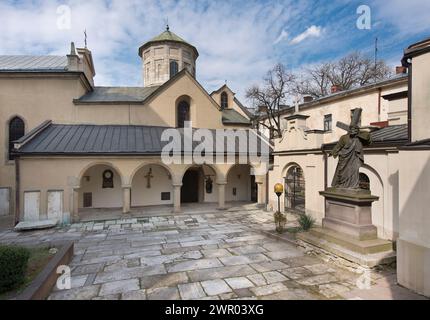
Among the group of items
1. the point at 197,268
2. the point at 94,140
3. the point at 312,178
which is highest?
the point at 94,140

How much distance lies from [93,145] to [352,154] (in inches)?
511

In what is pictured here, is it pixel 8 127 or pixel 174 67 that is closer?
pixel 8 127

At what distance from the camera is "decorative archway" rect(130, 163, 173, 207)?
1634cm

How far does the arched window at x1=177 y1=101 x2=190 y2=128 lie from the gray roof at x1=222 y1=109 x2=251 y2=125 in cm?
314

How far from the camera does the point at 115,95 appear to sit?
19.0 metres

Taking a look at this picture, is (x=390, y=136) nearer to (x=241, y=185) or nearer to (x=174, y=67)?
(x=241, y=185)

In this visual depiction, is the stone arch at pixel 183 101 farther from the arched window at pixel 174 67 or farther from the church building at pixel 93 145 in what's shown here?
the arched window at pixel 174 67

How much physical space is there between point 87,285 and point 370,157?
10331 millimetres

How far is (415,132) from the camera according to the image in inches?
229

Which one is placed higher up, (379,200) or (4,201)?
(379,200)

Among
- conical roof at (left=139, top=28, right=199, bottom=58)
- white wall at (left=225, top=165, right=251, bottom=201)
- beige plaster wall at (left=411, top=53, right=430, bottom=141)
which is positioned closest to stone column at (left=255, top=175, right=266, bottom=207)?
white wall at (left=225, top=165, right=251, bottom=201)

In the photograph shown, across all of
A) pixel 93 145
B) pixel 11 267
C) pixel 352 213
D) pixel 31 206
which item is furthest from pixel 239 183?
pixel 11 267

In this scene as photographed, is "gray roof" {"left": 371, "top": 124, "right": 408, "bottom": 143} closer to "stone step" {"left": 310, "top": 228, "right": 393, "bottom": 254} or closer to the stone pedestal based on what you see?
the stone pedestal
